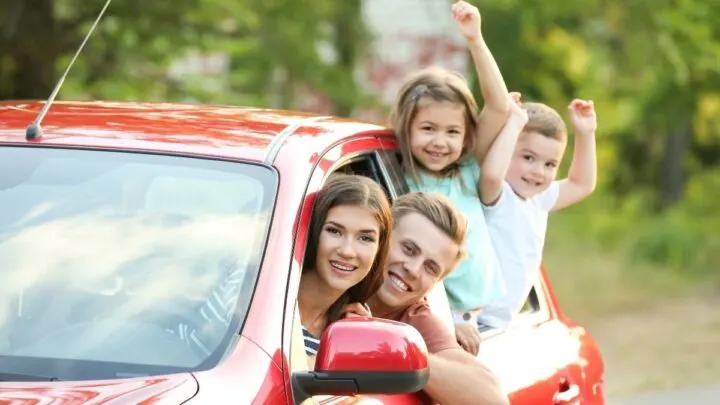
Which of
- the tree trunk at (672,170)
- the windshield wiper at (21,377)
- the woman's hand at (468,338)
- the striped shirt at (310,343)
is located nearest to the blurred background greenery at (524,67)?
the tree trunk at (672,170)

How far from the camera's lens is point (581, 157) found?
6895 millimetres

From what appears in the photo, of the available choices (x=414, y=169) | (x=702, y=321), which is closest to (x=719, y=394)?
(x=702, y=321)

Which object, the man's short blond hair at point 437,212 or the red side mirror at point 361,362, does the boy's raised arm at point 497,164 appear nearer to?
the man's short blond hair at point 437,212

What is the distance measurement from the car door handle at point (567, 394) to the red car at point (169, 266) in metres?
1.13

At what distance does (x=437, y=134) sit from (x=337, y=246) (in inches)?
54.2

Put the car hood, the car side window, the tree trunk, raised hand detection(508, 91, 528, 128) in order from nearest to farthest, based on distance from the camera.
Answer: the car hood → the car side window → raised hand detection(508, 91, 528, 128) → the tree trunk

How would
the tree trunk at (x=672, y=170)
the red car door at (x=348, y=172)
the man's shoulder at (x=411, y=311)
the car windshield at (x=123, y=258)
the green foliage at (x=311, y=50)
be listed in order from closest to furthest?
the car windshield at (x=123, y=258) < the red car door at (x=348, y=172) < the man's shoulder at (x=411, y=311) < the green foliage at (x=311, y=50) < the tree trunk at (x=672, y=170)

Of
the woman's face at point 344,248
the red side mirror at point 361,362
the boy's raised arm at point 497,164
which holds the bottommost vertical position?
the red side mirror at point 361,362

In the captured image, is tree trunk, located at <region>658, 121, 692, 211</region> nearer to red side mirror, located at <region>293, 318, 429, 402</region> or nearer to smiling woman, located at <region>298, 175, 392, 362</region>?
smiling woman, located at <region>298, 175, 392, 362</region>

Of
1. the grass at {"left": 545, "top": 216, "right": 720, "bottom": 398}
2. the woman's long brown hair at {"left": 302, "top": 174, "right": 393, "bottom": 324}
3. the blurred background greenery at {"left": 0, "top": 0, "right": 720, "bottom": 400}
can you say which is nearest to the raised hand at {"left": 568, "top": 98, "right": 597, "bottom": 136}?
the woman's long brown hair at {"left": 302, "top": 174, "right": 393, "bottom": 324}

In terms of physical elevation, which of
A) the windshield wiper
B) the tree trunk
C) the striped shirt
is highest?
the tree trunk

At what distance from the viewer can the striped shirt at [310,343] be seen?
4.37 m

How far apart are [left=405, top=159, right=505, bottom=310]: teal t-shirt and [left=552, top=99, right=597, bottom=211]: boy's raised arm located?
3.02 feet

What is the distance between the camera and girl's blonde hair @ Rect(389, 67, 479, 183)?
587 cm
